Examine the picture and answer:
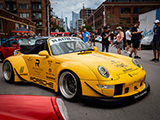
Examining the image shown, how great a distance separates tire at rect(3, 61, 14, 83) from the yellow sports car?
0.18 feet

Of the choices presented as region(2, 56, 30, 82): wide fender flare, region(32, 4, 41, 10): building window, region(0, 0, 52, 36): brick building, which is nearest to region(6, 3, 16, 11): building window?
region(0, 0, 52, 36): brick building

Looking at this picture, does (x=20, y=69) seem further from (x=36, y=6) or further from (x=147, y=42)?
(x=36, y=6)

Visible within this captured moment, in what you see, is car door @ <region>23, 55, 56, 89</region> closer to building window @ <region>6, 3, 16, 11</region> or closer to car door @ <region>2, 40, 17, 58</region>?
car door @ <region>2, 40, 17, 58</region>

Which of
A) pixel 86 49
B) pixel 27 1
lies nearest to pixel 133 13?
pixel 27 1

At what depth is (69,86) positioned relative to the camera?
134 inches

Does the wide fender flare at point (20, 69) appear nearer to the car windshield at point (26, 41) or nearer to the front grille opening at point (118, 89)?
the front grille opening at point (118, 89)

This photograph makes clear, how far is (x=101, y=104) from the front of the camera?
9.21 ft

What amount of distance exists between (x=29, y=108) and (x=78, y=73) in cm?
168

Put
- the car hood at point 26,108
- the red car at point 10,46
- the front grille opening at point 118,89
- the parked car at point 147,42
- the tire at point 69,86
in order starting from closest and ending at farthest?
the car hood at point 26,108 → the front grille opening at point 118,89 → the tire at point 69,86 → the red car at point 10,46 → the parked car at point 147,42

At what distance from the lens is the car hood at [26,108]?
128cm

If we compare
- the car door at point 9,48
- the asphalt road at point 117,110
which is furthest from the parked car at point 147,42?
the asphalt road at point 117,110

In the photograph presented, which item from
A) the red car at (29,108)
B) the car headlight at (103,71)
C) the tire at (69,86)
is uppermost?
the car headlight at (103,71)

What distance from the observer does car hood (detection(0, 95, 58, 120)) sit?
128 cm

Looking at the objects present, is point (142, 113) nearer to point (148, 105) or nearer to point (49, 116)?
point (148, 105)
